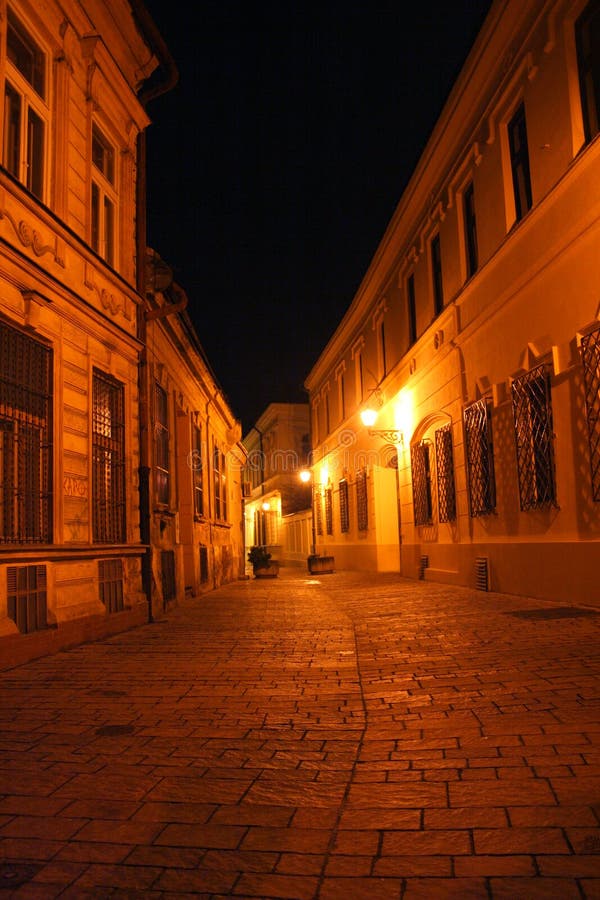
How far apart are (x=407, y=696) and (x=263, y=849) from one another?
2.48 metres

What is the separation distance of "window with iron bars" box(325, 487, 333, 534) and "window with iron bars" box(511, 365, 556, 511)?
17487mm

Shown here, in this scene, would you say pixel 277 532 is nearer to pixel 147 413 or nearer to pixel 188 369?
pixel 188 369

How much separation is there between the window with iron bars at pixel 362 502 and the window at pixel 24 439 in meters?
14.3

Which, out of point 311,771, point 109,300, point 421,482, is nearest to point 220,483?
point 421,482

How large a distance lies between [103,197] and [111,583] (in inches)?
202

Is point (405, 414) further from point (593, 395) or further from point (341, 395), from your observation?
point (341, 395)

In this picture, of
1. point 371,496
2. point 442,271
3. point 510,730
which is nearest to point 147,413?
point 442,271

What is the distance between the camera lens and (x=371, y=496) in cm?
2033

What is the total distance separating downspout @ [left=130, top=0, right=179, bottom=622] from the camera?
10.2m

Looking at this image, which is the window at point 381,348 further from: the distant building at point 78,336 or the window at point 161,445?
the distant building at point 78,336

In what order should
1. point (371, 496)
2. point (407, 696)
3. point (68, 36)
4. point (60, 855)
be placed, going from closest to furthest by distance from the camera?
point (60, 855), point (407, 696), point (68, 36), point (371, 496)

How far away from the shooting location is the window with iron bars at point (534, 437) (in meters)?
9.14

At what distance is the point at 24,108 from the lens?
7723 mm

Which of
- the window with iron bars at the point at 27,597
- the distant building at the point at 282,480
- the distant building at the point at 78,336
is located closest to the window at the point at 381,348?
the distant building at the point at 78,336
